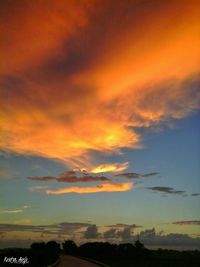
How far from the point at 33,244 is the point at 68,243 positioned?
63cm

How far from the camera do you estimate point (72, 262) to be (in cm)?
562

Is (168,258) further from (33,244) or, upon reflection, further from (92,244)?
(33,244)

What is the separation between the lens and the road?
5562 mm

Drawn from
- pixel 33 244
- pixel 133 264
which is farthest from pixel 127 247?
pixel 33 244

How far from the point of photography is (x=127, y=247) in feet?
17.4

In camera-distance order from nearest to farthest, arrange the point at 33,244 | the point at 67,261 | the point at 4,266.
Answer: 1. the point at 4,266
2. the point at 33,244
3. the point at 67,261

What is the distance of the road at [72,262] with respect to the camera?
5.56m

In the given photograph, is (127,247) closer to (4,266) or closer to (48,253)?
(48,253)

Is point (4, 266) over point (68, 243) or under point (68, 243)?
under

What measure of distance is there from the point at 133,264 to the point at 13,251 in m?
1.40

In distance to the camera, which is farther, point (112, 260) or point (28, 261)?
point (112, 260)

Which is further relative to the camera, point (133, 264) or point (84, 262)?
point (84, 262)

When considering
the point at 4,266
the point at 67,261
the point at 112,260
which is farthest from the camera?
the point at 67,261

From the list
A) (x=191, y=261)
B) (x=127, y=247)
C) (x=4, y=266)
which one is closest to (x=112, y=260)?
(x=127, y=247)
